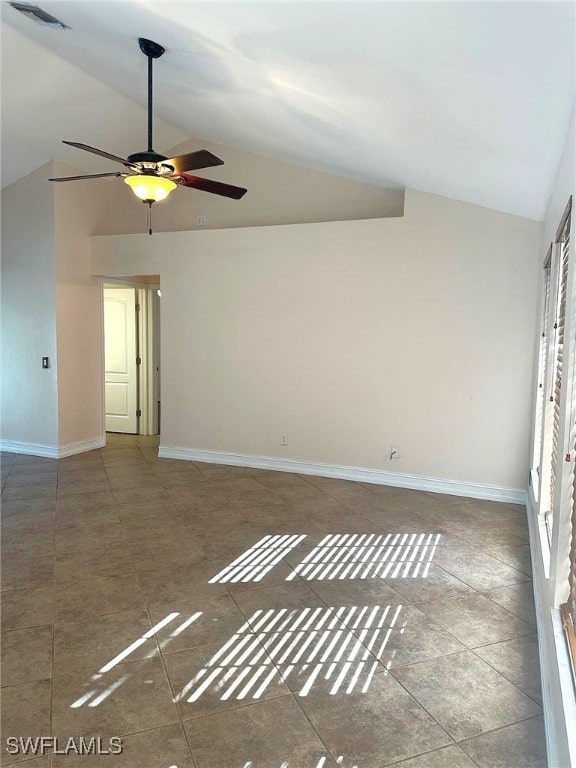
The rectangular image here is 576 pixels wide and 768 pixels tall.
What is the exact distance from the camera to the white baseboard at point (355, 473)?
16.0ft

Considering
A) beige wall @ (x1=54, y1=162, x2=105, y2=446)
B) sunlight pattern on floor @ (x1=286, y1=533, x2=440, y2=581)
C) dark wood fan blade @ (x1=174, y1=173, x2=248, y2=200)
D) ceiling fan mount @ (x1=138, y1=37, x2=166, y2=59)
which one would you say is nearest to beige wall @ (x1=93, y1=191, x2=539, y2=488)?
beige wall @ (x1=54, y1=162, x2=105, y2=446)

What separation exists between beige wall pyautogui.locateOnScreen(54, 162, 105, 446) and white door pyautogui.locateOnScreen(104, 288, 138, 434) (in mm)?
830

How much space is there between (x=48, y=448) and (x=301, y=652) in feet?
15.3

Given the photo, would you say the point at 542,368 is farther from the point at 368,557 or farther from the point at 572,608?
the point at 572,608

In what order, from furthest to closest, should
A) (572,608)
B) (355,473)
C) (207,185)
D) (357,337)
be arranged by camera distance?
(355,473), (357,337), (207,185), (572,608)

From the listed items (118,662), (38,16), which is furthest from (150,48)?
(118,662)

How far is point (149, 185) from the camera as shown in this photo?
367 cm

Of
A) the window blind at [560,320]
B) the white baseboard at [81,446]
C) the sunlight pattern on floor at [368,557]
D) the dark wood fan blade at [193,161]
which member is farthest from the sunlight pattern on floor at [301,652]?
the white baseboard at [81,446]

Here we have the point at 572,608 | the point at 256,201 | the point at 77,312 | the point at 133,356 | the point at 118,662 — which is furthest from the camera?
the point at 133,356

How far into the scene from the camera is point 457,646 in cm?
257

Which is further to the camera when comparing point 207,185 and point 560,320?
point 207,185

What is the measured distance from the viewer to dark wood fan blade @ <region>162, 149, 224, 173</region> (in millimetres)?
3367

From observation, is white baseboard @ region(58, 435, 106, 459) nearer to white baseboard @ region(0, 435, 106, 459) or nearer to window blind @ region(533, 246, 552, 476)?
white baseboard @ region(0, 435, 106, 459)

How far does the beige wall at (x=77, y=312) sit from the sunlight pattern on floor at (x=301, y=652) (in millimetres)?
4292
